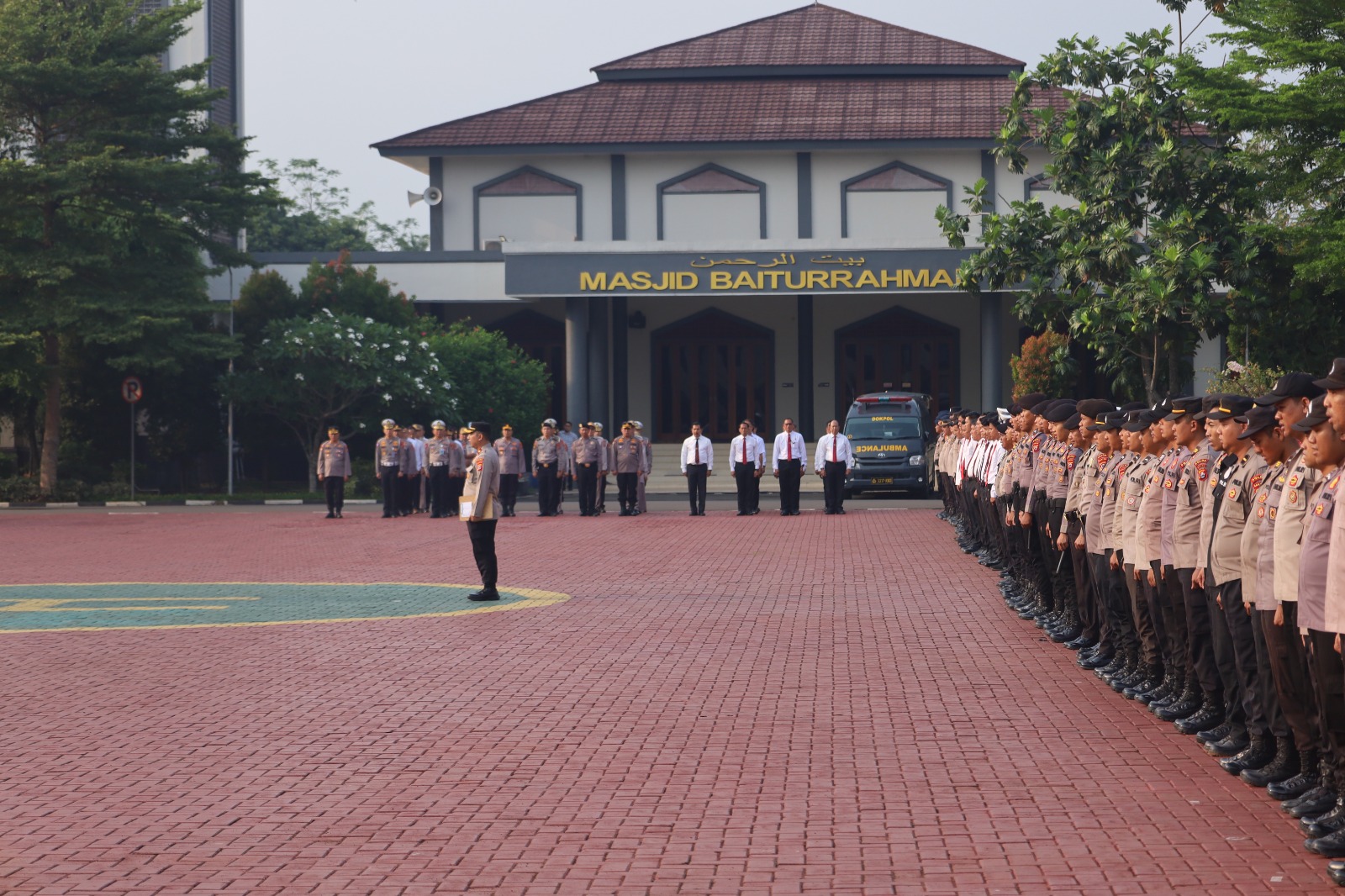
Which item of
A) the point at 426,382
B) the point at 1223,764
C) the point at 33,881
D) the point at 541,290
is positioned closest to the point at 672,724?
the point at 1223,764

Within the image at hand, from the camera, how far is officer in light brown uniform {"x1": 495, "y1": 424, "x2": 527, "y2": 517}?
3014cm

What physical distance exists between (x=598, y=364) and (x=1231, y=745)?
1309 inches

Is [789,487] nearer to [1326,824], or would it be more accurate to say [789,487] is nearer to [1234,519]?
[1234,519]

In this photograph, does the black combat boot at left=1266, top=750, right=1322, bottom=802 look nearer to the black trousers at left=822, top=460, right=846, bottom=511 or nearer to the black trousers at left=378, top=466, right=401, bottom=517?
the black trousers at left=822, top=460, right=846, bottom=511

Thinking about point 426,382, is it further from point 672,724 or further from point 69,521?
point 672,724

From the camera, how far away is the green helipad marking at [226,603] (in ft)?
47.0

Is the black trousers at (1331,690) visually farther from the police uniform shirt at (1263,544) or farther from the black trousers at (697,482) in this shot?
the black trousers at (697,482)

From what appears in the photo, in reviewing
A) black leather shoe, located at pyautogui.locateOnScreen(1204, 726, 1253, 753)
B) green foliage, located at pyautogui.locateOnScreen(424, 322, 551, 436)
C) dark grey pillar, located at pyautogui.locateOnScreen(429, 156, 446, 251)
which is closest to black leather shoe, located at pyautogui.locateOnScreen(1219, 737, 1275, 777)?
black leather shoe, located at pyautogui.locateOnScreen(1204, 726, 1253, 753)

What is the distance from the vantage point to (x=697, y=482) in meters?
30.1

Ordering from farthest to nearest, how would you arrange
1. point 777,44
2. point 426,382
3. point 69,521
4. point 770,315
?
point 777,44, point 770,315, point 426,382, point 69,521

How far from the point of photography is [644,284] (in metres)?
39.8

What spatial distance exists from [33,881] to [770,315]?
4060cm

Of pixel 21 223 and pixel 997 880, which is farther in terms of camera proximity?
pixel 21 223

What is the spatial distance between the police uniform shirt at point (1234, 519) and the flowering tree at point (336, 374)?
30.0 m
